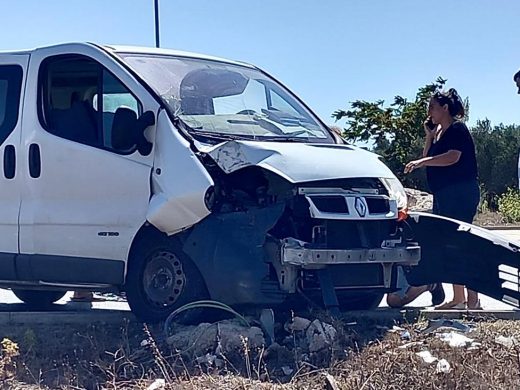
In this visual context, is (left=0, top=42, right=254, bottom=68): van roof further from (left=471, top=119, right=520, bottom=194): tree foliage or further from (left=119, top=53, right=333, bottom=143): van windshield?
(left=471, top=119, right=520, bottom=194): tree foliage

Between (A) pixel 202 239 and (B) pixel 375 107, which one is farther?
(B) pixel 375 107

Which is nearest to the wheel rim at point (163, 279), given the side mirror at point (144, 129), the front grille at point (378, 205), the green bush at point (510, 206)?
the side mirror at point (144, 129)

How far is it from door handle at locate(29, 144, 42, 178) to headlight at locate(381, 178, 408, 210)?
2.64 meters

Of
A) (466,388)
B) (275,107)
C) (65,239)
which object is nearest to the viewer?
(466,388)

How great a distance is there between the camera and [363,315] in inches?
281

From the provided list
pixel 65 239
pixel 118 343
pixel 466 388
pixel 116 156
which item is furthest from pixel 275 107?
pixel 466 388

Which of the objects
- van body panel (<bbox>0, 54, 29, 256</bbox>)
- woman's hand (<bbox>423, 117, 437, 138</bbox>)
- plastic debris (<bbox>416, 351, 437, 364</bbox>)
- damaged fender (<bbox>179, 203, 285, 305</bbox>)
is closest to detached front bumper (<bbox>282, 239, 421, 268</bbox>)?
damaged fender (<bbox>179, 203, 285, 305</bbox>)

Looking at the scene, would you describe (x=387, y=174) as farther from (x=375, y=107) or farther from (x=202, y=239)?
(x=375, y=107)

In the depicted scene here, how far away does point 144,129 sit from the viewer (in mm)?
6844

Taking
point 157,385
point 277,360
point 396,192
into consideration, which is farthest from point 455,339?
Result: point 157,385

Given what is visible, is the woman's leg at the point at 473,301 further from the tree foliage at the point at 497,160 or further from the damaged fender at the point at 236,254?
the tree foliage at the point at 497,160

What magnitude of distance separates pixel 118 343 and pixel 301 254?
1.36 m

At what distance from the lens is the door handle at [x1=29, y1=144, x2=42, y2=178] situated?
7.40 meters

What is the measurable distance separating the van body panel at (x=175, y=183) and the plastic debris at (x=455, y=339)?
→ 1.75 m
